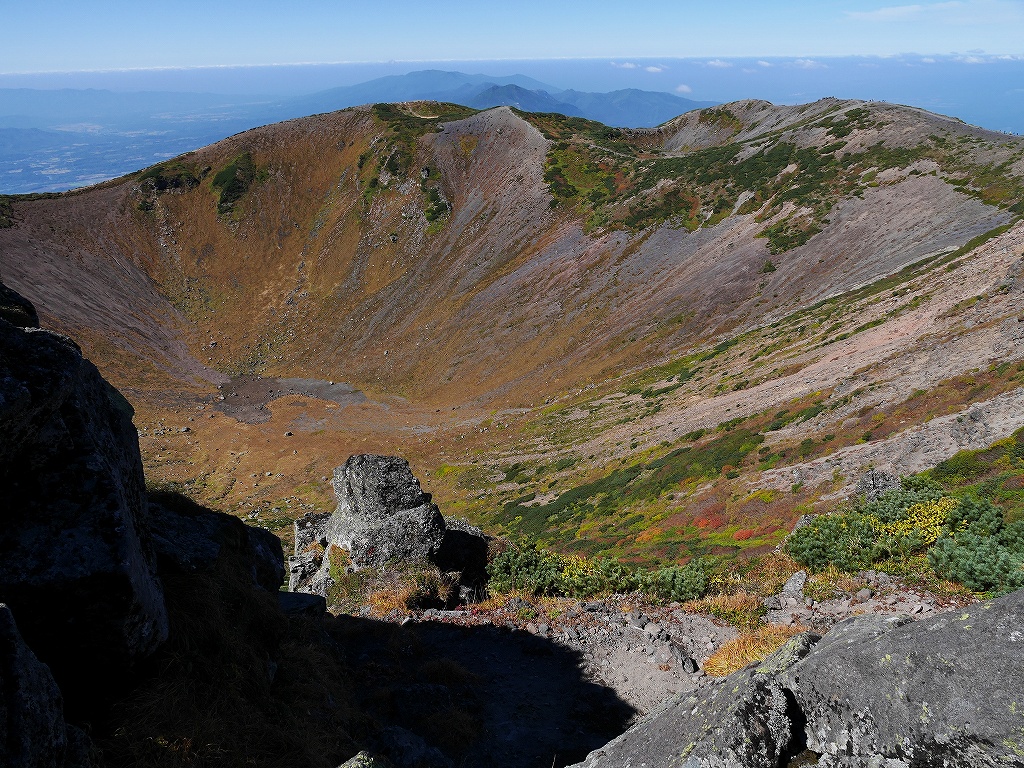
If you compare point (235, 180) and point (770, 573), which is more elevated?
point (235, 180)

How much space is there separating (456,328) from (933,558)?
57894 mm

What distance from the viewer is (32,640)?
20.4ft

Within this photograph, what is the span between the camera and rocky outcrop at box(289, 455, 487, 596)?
1872 cm

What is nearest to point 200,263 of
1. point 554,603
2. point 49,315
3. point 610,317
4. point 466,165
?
point 49,315

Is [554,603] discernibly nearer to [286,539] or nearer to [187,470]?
[286,539]

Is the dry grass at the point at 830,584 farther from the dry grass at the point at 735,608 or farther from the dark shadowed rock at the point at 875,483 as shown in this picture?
the dark shadowed rock at the point at 875,483

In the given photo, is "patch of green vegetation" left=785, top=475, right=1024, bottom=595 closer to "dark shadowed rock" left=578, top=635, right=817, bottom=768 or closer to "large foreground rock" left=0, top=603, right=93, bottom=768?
"dark shadowed rock" left=578, top=635, right=817, bottom=768

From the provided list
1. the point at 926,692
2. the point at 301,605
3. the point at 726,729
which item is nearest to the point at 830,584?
the point at 926,692

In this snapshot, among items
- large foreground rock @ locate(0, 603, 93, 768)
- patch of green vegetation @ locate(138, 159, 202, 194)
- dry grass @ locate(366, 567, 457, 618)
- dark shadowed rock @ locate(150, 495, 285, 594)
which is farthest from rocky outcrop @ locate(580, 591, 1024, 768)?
patch of green vegetation @ locate(138, 159, 202, 194)

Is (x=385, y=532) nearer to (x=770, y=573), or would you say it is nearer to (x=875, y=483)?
(x=770, y=573)

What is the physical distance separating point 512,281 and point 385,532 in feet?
174

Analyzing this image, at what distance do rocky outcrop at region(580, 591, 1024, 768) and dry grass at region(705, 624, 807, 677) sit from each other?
419 centimetres

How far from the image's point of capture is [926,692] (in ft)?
17.0

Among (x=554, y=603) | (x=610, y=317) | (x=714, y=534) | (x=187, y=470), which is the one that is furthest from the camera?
(x=610, y=317)
